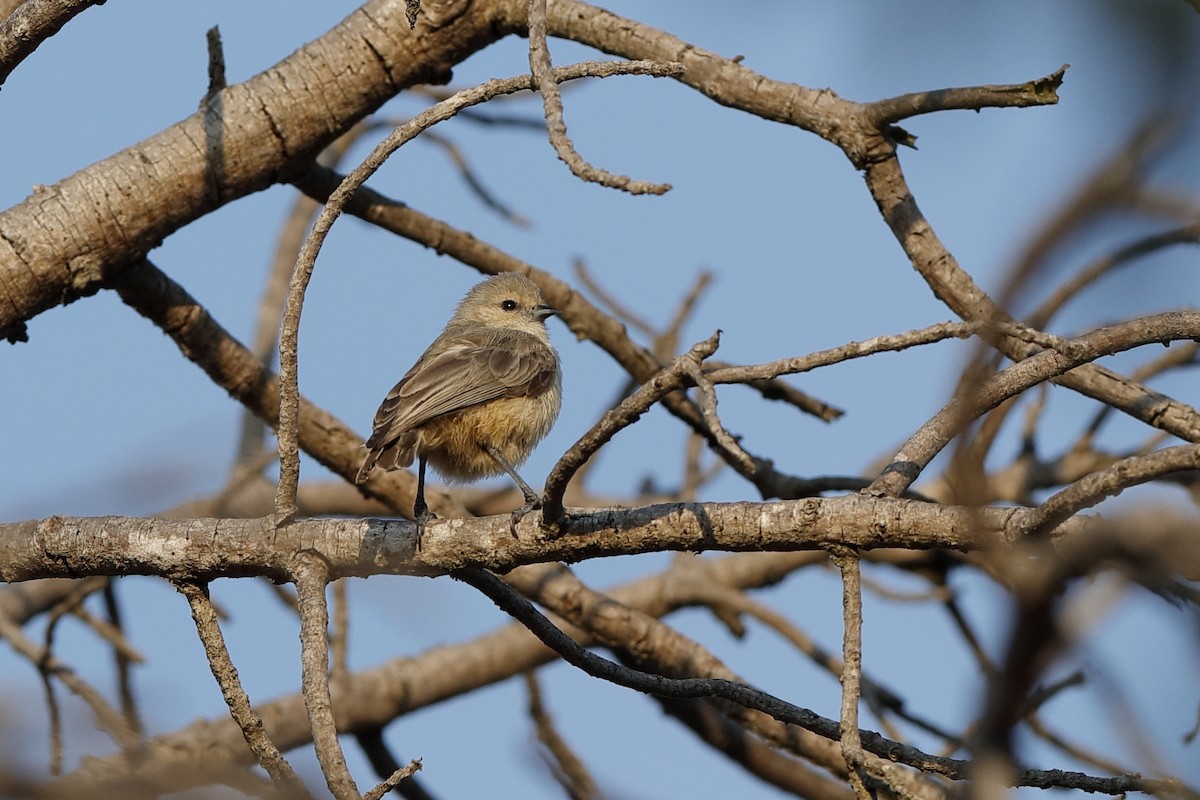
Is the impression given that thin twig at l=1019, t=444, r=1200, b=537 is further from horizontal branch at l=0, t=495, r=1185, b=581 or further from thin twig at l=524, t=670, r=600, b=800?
thin twig at l=524, t=670, r=600, b=800

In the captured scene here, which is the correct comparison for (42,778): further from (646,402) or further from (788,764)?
(788,764)

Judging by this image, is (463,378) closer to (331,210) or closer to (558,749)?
(558,749)

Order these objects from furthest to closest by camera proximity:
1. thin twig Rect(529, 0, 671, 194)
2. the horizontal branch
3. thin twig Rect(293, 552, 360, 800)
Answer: the horizontal branch → thin twig Rect(293, 552, 360, 800) → thin twig Rect(529, 0, 671, 194)

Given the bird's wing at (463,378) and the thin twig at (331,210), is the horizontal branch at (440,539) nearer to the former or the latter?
the thin twig at (331,210)

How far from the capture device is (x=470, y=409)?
5.76 m

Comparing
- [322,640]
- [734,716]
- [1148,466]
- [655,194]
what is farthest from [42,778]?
[734,716]

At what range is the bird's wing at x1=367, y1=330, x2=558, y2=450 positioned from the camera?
5348mm

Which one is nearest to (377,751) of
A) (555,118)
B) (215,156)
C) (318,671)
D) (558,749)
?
(558,749)

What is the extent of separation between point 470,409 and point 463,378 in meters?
0.15

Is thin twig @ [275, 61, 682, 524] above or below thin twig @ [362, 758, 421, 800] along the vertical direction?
above

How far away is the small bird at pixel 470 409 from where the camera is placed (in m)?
5.31

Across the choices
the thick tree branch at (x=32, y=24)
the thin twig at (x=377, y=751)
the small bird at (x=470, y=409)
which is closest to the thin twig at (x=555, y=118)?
the thick tree branch at (x=32, y=24)

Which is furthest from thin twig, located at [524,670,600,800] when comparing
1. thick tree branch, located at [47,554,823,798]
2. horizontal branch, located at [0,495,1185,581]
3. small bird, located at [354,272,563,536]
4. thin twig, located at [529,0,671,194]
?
thin twig, located at [529,0,671,194]

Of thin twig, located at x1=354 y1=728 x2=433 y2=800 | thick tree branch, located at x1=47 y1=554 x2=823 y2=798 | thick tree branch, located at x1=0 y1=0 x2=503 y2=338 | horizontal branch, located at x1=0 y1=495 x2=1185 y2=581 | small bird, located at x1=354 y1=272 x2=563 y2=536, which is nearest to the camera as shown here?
horizontal branch, located at x1=0 y1=495 x2=1185 y2=581
